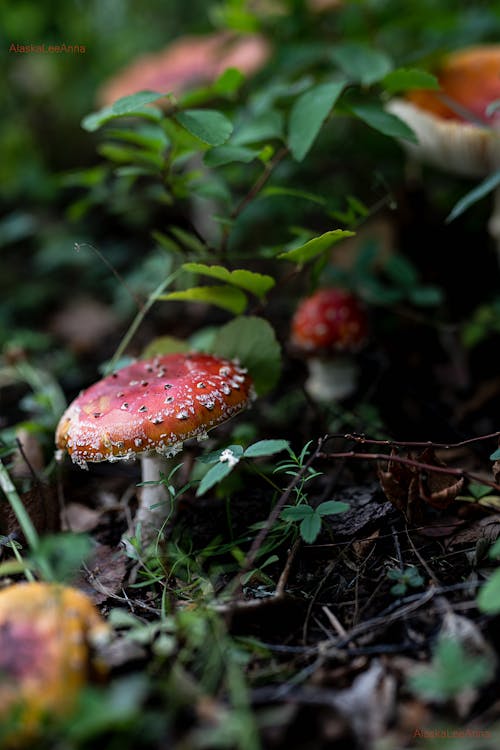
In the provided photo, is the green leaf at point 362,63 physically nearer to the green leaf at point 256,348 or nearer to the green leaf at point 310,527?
Answer: the green leaf at point 256,348

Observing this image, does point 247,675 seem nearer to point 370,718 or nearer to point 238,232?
point 370,718

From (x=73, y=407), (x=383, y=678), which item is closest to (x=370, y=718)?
(x=383, y=678)

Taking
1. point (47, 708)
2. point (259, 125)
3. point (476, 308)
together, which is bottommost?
point (476, 308)

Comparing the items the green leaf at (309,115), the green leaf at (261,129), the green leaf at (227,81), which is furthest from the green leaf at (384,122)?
the green leaf at (227,81)

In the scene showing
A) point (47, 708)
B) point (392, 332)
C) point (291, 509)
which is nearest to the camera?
point (47, 708)

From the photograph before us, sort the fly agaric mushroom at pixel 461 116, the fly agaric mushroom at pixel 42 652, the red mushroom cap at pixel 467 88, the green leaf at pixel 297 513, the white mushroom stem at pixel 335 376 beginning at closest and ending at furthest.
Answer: the fly agaric mushroom at pixel 42 652, the green leaf at pixel 297 513, the fly agaric mushroom at pixel 461 116, the red mushroom cap at pixel 467 88, the white mushroom stem at pixel 335 376

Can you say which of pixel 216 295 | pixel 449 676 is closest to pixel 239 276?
pixel 216 295

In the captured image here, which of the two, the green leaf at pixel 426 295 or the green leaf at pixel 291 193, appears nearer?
the green leaf at pixel 291 193
